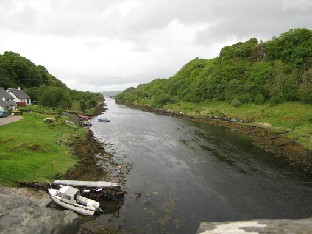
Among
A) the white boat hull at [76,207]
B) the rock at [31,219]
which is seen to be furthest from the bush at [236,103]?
the rock at [31,219]

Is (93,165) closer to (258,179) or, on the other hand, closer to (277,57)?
(258,179)

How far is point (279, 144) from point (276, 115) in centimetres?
2753

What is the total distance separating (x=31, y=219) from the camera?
21.6 metres

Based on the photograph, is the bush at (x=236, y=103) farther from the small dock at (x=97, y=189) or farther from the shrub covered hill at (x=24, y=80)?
the small dock at (x=97, y=189)

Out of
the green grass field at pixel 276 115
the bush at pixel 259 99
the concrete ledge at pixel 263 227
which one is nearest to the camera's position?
the concrete ledge at pixel 263 227

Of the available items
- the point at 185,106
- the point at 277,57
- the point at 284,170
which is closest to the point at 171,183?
the point at 284,170

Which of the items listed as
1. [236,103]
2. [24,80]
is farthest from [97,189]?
[24,80]

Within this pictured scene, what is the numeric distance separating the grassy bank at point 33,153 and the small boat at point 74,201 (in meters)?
6.44

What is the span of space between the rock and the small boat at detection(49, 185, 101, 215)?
7.94 m

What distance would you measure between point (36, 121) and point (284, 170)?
59324mm

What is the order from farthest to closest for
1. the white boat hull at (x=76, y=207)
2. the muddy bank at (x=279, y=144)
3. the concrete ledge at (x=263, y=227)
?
1. the muddy bank at (x=279, y=144)
2. the white boat hull at (x=76, y=207)
3. the concrete ledge at (x=263, y=227)

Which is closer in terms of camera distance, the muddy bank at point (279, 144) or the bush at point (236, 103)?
the muddy bank at point (279, 144)

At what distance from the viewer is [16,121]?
69812 millimetres

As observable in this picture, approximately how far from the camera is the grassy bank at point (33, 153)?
39.4 m
